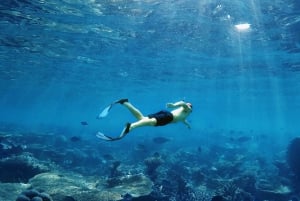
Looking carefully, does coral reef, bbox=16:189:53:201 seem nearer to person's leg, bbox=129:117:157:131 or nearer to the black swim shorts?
person's leg, bbox=129:117:157:131

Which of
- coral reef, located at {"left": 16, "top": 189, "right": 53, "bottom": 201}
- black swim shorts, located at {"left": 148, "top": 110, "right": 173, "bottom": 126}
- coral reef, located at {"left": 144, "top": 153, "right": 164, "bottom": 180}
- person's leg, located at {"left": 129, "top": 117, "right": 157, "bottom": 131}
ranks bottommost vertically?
coral reef, located at {"left": 144, "top": 153, "right": 164, "bottom": 180}

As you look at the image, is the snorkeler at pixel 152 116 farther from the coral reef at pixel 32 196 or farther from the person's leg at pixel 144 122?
the coral reef at pixel 32 196

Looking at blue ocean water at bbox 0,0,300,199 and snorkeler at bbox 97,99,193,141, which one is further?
blue ocean water at bbox 0,0,300,199

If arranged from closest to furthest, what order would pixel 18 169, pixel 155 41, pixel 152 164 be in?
pixel 18 169 < pixel 152 164 < pixel 155 41

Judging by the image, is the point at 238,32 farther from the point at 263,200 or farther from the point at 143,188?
the point at 143,188

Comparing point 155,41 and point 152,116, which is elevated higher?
point 152,116

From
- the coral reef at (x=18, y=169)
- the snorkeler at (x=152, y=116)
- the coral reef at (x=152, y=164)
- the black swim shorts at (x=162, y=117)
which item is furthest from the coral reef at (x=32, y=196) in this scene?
the coral reef at (x=152, y=164)

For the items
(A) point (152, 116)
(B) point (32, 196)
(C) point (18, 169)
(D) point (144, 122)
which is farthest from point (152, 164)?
(D) point (144, 122)

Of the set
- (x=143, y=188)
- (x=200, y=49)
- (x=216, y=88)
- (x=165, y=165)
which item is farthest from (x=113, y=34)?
(x=216, y=88)

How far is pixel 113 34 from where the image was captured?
2133 centimetres

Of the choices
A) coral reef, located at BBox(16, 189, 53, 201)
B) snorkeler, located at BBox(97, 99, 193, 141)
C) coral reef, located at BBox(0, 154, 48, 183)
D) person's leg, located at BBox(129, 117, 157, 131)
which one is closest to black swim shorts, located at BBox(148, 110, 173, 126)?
snorkeler, located at BBox(97, 99, 193, 141)

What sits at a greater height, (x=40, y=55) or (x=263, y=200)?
(x=40, y=55)

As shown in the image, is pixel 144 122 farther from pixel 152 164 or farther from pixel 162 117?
pixel 152 164

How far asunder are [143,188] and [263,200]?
7546 mm
